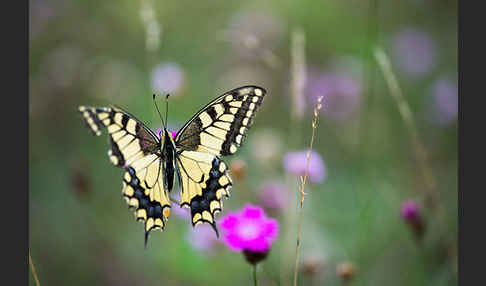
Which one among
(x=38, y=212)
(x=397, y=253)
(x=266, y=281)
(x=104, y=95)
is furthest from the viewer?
(x=104, y=95)

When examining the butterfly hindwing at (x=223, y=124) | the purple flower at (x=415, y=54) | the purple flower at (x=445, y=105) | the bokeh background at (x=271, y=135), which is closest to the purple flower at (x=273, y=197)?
the bokeh background at (x=271, y=135)

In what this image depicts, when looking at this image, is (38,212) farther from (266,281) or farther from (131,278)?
(266,281)

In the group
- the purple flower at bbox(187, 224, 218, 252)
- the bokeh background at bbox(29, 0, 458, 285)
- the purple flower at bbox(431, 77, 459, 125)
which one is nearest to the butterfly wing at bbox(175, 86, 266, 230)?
the bokeh background at bbox(29, 0, 458, 285)

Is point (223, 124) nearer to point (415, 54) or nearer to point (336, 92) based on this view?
point (336, 92)

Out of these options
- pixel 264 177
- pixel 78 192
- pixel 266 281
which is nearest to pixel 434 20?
pixel 264 177

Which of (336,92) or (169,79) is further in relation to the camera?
(336,92)

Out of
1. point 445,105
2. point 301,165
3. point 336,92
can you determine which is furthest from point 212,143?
→ point 445,105
